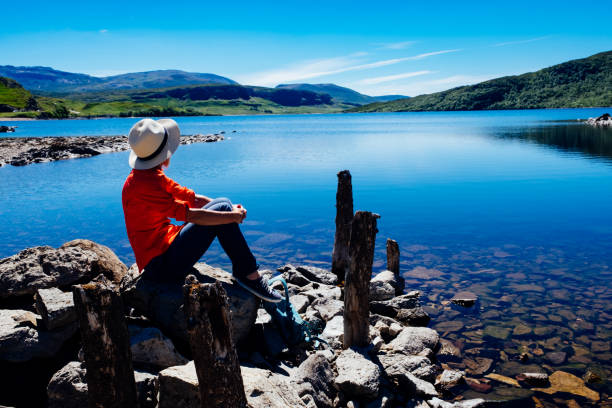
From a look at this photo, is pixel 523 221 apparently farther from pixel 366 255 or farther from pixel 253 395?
pixel 253 395

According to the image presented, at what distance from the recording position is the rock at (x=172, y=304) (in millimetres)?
6688

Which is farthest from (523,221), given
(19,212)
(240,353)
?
(19,212)

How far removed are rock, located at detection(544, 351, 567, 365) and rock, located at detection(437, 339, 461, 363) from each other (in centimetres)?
171

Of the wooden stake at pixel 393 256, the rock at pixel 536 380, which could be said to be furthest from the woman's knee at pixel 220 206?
the wooden stake at pixel 393 256

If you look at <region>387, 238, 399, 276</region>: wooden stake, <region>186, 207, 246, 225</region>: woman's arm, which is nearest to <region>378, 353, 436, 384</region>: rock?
<region>186, 207, 246, 225</region>: woman's arm

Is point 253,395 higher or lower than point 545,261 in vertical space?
higher

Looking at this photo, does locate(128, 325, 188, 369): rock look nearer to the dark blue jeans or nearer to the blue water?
the dark blue jeans

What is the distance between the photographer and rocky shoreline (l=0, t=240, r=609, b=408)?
5.71 meters

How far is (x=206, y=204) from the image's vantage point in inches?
279

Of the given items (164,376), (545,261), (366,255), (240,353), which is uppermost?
(366,255)

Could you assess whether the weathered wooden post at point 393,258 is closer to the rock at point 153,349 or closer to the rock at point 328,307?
the rock at point 328,307

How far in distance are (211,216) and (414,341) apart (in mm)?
5139

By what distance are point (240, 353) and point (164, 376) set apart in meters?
1.92

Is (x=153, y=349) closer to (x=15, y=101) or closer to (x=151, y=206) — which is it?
(x=151, y=206)
